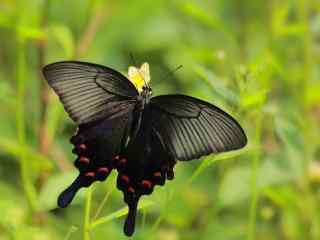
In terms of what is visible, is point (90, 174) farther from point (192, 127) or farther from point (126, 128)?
point (192, 127)

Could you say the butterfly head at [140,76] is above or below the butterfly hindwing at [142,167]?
above

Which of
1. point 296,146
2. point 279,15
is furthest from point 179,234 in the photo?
point 279,15

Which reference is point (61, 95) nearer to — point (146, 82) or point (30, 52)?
point (146, 82)

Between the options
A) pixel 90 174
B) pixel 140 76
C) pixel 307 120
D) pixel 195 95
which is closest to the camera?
pixel 90 174

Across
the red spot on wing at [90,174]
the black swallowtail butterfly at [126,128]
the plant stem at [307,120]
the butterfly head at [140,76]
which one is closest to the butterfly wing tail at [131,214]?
the black swallowtail butterfly at [126,128]

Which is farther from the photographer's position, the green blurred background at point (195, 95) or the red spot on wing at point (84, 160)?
the green blurred background at point (195, 95)

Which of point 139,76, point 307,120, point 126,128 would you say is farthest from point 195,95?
point 126,128

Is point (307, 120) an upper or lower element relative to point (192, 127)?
lower

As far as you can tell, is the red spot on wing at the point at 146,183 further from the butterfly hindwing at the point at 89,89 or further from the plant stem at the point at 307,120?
the plant stem at the point at 307,120
